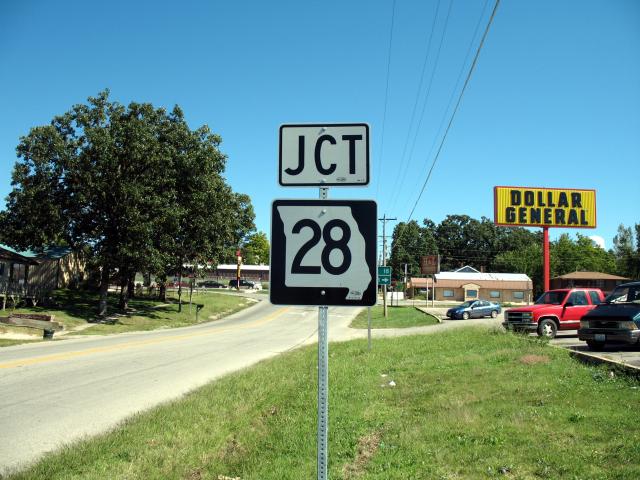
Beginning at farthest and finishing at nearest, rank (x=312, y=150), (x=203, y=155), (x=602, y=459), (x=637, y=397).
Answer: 1. (x=203, y=155)
2. (x=637, y=397)
3. (x=602, y=459)
4. (x=312, y=150)

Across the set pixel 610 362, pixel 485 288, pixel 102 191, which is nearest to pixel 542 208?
pixel 610 362

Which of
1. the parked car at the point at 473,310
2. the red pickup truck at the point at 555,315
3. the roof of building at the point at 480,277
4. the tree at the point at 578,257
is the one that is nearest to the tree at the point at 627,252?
the tree at the point at 578,257

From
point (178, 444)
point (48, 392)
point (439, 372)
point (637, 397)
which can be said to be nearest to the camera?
point (178, 444)

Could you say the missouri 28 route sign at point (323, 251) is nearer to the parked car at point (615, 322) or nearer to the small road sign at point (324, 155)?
the small road sign at point (324, 155)

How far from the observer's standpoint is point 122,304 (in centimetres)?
3922

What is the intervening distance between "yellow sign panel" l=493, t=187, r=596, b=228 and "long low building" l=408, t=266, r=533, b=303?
49.2m

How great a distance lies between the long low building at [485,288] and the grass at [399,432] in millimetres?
Result: 72743

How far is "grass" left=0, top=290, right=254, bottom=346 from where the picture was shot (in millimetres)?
30434

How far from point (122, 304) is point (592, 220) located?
33022 millimetres

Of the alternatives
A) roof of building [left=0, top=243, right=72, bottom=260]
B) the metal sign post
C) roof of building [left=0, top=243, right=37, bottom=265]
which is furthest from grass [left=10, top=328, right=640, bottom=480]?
roof of building [left=0, top=243, right=72, bottom=260]

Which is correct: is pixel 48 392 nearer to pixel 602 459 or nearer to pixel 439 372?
pixel 439 372

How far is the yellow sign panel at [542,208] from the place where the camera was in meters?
31.5

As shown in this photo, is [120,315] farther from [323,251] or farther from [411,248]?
[411,248]

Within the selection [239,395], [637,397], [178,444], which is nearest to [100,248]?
[239,395]
